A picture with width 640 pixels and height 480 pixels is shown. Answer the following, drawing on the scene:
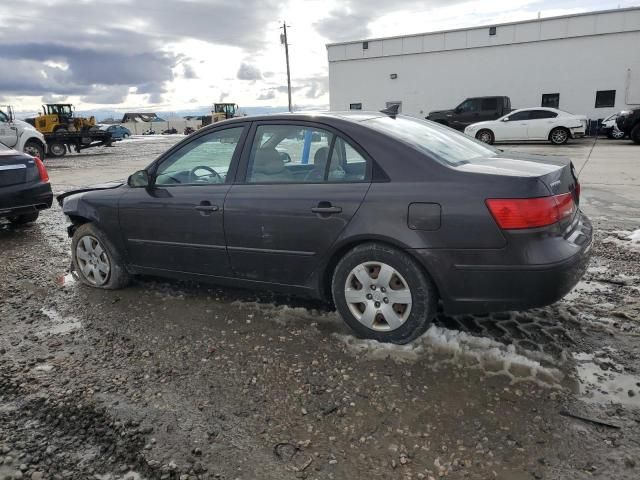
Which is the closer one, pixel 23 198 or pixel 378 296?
pixel 378 296

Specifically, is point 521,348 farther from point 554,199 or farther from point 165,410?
point 165,410

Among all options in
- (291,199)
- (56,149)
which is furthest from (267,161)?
(56,149)

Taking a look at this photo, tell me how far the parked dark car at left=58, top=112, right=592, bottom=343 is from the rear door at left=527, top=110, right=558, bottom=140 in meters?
17.0

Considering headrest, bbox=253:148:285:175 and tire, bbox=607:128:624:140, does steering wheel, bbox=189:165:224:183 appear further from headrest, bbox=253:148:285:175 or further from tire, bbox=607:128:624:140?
tire, bbox=607:128:624:140

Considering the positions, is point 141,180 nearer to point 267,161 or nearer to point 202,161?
point 202,161

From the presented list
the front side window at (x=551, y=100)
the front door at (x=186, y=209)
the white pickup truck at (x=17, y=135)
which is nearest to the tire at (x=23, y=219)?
the front door at (x=186, y=209)

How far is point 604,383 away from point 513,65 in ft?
87.5

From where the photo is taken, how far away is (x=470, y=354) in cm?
311

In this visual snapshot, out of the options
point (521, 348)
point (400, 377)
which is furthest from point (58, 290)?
point (521, 348)

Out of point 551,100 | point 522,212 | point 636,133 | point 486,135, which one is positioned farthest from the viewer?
point 551,100

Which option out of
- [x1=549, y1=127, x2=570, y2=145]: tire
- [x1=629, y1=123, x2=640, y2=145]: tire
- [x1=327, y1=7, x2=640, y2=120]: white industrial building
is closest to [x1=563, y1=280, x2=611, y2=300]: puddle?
[x1=629, y1=123, x2=640, y2=145]: tire

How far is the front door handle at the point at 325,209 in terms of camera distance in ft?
10.5

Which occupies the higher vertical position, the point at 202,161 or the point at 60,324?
the point at 202,161

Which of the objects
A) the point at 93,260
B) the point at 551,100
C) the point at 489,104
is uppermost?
the point at 551,100
